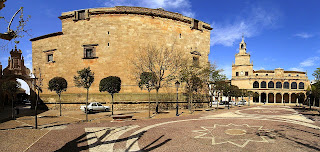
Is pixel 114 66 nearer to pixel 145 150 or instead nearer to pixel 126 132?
pixel 126 132

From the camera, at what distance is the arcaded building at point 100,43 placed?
24.2 metres

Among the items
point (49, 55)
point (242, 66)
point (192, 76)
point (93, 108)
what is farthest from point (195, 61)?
point (242, 66)

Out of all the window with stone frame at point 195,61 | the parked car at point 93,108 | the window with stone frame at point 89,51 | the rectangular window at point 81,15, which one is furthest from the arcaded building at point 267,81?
the rectangular window at point 81,15

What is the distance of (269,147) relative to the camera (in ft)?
25.7

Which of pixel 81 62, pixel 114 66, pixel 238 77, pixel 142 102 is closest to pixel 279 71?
pixel 238 77

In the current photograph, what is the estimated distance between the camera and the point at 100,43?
2427 centimetres

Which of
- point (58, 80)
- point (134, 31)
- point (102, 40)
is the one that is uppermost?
point (134, 31)

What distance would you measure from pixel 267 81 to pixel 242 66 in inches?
364

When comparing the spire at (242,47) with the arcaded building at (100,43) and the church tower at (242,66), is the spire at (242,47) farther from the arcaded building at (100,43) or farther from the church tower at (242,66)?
the arcaded building at (100,43)

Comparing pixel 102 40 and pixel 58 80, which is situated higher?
pixel 102 40

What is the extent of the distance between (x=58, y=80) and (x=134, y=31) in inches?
490

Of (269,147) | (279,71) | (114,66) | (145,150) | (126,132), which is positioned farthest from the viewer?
(279,71)

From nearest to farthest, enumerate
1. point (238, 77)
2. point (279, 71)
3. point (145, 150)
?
1. point (145, 150)
2. point (279, 71)
3. point (238, 77)

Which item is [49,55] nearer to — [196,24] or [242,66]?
[196,24]
